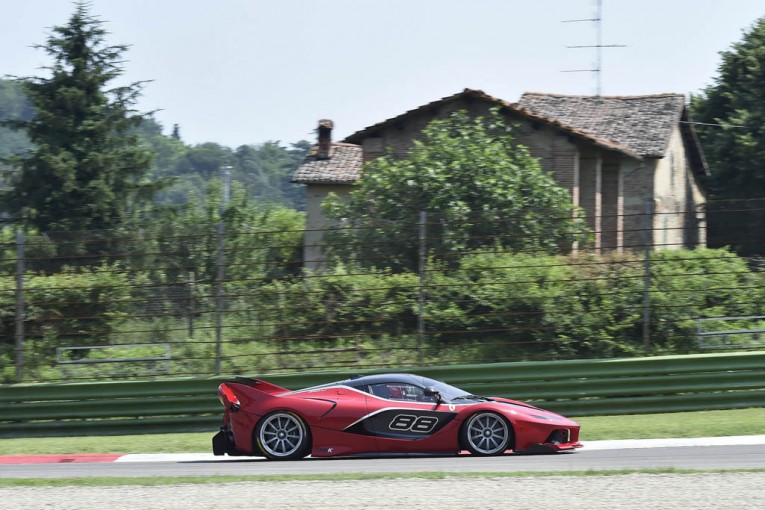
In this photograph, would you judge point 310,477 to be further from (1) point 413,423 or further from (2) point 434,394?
(2) point 434,394

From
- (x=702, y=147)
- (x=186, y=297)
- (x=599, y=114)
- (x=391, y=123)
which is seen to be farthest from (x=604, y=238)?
(x=702, y=147)

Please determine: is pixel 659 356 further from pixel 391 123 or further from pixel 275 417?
pixel 391 123

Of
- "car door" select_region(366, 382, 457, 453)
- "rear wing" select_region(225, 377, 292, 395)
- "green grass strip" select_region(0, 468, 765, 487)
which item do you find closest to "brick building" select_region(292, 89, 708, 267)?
"rear wing" select_region(225, 377, 292, 395)

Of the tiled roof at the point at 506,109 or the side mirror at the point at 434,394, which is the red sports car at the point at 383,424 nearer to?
the side mirror at the point at 434,394

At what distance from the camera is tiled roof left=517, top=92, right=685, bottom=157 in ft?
109

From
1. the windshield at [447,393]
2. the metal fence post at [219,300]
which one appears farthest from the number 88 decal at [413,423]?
the metal fence post at [219,300]

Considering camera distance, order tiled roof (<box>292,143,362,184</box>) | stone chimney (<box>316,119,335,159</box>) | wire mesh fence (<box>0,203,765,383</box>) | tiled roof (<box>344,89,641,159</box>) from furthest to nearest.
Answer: stone chimney (<box>316,119,335,159</box>), tiled roof (<box>292,143,362,184</box>), tiled roof (<box>344,89,641,159</box>), wire mesh fence (<box>0,203,765,383</box>)

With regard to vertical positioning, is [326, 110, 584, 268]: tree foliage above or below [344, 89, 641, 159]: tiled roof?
below

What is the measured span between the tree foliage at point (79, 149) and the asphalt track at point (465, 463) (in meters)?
20.5

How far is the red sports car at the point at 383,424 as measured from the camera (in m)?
11.7

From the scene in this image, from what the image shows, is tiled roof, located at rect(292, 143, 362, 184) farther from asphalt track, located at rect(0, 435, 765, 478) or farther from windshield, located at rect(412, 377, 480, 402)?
asphalt track, located at rect(0, 435, 765, 478)

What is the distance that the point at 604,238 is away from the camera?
16500mm

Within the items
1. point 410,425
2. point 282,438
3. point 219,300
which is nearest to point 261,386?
point 282,438

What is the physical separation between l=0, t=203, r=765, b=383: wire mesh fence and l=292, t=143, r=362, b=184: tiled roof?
58.4 feet
